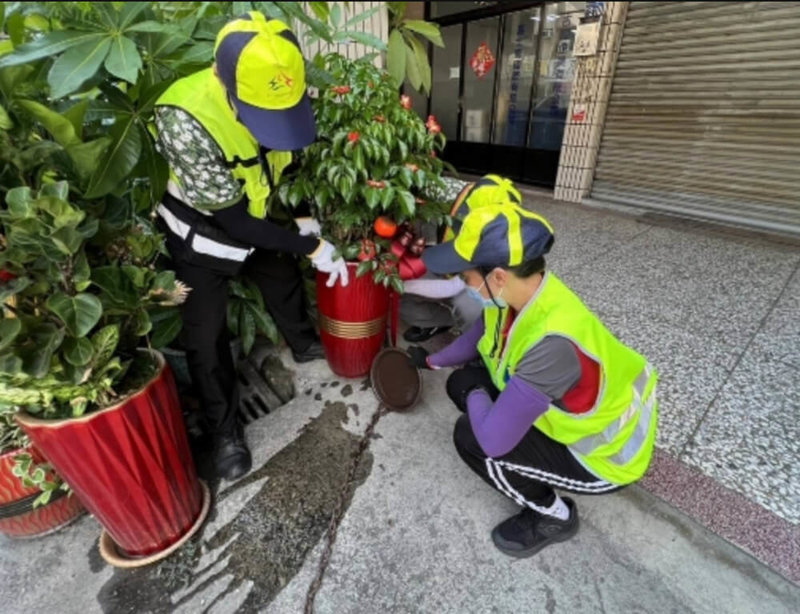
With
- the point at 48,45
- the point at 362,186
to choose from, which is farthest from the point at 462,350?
the point at 48,45

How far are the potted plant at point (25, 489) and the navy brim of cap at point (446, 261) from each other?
1.29 meters

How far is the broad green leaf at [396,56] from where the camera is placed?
2219mm

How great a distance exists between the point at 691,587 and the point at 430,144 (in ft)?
6.53

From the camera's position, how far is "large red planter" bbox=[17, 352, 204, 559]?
1198 mm

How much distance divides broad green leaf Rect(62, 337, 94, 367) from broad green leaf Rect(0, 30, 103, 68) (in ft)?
2.31

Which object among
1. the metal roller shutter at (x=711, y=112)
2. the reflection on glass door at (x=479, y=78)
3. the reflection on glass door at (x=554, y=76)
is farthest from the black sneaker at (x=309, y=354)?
the reflection on glass door at (x=479, y=78)

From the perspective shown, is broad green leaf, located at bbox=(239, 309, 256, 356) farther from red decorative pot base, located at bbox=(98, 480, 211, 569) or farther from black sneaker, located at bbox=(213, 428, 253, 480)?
red decorative pot base, located at bbox=(98, 480, 211, 569)

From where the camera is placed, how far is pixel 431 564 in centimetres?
150

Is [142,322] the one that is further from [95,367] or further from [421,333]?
[421,333]

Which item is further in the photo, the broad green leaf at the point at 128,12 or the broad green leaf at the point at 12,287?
the broad green leaf at the point at 128,12

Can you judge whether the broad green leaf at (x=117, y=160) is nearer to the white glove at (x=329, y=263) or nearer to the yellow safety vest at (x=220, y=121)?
the yellow safety vest at (x=220, y=121)

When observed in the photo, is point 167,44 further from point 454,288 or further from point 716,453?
point 716,453

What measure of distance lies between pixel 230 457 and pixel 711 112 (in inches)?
202

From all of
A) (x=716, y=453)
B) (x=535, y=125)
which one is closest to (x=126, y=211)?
(x=716, y=453)
